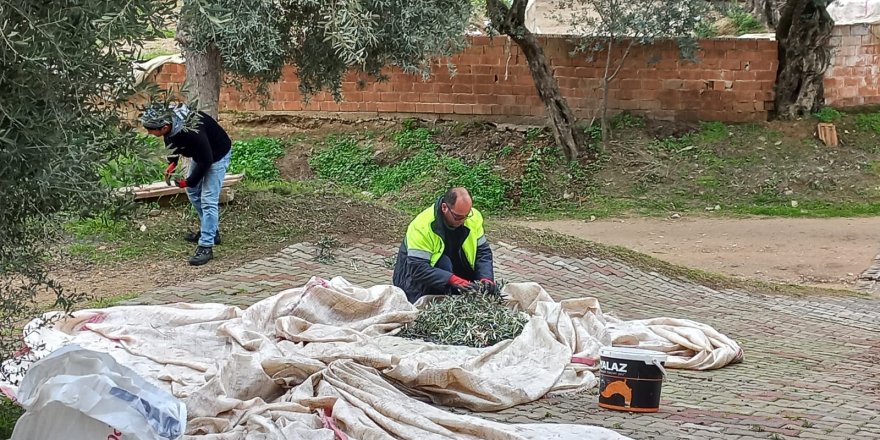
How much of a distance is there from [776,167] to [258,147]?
8.47m

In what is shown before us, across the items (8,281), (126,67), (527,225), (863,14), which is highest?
(863,14)

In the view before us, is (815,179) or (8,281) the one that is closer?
(8,281)

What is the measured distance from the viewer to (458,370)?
5.64 meters

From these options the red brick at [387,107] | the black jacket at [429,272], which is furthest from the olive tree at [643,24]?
the black jacket at [429,272]

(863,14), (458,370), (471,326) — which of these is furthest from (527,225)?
(863,14)

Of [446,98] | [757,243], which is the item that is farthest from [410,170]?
[757,243]

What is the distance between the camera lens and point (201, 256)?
1004 cm

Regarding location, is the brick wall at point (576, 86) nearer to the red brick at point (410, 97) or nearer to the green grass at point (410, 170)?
the red brick at point (410, 97)

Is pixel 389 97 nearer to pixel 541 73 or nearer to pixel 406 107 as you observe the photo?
pixel 406 107

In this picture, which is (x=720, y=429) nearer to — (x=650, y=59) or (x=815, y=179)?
(x=815, y=179)

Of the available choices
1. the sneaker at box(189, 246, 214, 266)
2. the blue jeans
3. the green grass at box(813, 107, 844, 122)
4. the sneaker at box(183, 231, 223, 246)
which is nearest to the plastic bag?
the blue jeans

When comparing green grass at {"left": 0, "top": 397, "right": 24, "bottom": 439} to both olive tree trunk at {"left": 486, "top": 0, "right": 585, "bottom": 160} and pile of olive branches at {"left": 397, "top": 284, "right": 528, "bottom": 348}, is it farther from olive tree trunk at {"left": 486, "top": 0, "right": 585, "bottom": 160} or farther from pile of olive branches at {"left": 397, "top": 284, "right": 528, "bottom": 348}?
olive tree trunk at {"left": 486, "top": 0, "right": 585, "bottom": 160}

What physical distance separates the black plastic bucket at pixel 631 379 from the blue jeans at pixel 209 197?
5.23 metres

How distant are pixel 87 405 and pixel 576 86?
1382 centimetres
